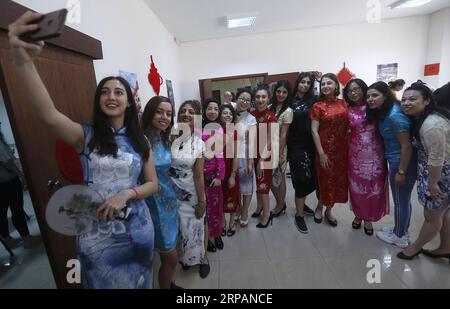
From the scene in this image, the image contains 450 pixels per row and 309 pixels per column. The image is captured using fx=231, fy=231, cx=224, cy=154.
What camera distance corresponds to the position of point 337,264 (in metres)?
1.78

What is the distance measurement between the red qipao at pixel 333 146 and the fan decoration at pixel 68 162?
1.89 metres

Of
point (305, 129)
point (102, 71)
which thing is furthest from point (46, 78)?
point (305, 129)

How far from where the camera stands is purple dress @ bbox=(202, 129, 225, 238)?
1799 millimetres

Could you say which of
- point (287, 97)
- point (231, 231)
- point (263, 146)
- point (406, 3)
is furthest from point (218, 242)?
point (406, 3)

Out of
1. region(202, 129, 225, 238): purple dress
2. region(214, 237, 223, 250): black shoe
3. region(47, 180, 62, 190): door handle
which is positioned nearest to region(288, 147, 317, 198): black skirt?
region(202, 129, 225, 238): purple dress

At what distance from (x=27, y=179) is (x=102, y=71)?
1138 millimetres

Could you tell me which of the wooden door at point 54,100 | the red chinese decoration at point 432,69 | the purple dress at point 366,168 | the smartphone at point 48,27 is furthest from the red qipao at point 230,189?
the red chinese decoration at point 432,69

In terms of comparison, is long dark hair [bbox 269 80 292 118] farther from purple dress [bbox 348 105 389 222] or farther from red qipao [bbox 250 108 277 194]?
purple dress [bbox 348 105 389 222]

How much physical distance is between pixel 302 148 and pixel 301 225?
763 millimetres

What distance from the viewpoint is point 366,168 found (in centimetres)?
199

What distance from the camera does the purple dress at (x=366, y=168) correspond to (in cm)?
193

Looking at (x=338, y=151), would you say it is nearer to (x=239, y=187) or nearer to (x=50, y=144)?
(x=239, y=187)

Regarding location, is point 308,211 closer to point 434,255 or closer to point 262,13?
point 434,255

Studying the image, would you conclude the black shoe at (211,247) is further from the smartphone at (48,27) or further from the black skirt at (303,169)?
the smartphone at (48,27)
